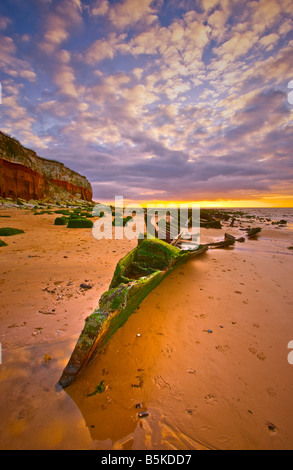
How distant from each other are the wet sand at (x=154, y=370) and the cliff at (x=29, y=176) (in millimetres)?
36419

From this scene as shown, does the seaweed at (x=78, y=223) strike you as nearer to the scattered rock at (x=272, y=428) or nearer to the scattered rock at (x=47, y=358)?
the scattered rock at (x=47, y=358)

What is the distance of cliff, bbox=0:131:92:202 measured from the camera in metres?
31.8

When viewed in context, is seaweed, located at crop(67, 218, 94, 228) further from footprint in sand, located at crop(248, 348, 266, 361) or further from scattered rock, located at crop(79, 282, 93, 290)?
footprint in sand, located at crop(248, 348, 266, 361)

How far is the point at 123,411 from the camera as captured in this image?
2.26 metres

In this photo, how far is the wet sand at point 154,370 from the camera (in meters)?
2.07

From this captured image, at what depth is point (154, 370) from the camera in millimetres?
2881

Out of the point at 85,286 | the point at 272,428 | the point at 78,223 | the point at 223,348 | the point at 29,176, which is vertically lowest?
the point at 272,428

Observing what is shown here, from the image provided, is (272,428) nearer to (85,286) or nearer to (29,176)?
(85,286)

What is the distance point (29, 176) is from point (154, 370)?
44346 millimetres

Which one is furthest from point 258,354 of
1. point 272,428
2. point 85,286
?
point 85,286

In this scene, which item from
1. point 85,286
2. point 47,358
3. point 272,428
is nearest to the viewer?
point 272,428

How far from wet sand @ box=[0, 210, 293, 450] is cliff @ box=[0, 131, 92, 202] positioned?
36.4 metres

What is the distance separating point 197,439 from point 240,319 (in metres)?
2.91

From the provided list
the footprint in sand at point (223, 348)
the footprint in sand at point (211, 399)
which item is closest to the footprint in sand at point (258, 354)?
the footprint in sand at point (223, 348)
